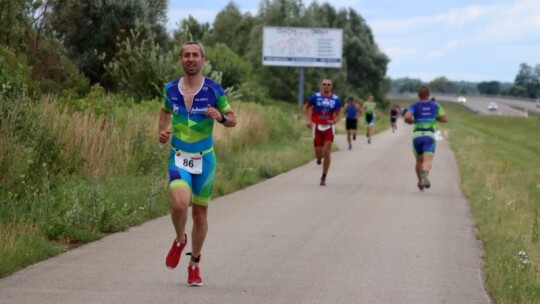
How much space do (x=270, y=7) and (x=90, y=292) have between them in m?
62.7

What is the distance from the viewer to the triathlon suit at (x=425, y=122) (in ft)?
54.2

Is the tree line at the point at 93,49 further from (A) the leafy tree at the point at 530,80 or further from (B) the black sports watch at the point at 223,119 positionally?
(A) the leafy tree at the point at 530,80

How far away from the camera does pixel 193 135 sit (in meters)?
7.53

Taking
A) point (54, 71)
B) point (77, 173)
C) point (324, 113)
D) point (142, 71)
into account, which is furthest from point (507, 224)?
point (142, 71)

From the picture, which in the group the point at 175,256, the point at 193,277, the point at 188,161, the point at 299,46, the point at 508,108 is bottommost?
the point at 508,108

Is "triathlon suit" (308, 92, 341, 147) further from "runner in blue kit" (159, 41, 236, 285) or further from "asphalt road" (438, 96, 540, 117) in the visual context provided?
"asphalt road" (438, 96, 540, 117)

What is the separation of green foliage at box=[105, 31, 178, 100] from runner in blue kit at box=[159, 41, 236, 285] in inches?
712

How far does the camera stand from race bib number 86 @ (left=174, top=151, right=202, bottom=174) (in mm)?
7504

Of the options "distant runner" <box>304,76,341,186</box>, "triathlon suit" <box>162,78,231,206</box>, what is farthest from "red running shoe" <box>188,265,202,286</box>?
"distant runner" <box>304,76,341,186</box>

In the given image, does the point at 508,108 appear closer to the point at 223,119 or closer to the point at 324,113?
the point at 324,113

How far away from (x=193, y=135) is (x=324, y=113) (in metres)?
10.1

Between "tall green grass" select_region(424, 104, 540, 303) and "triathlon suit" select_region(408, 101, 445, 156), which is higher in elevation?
"triathlon suit" select_region(408, 101, 445, 156)

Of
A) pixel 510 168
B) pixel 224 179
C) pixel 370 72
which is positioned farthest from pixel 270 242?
pixel 370 72

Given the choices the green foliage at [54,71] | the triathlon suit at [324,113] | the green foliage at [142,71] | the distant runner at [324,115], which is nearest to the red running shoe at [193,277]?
the distant runner at [324,115]
